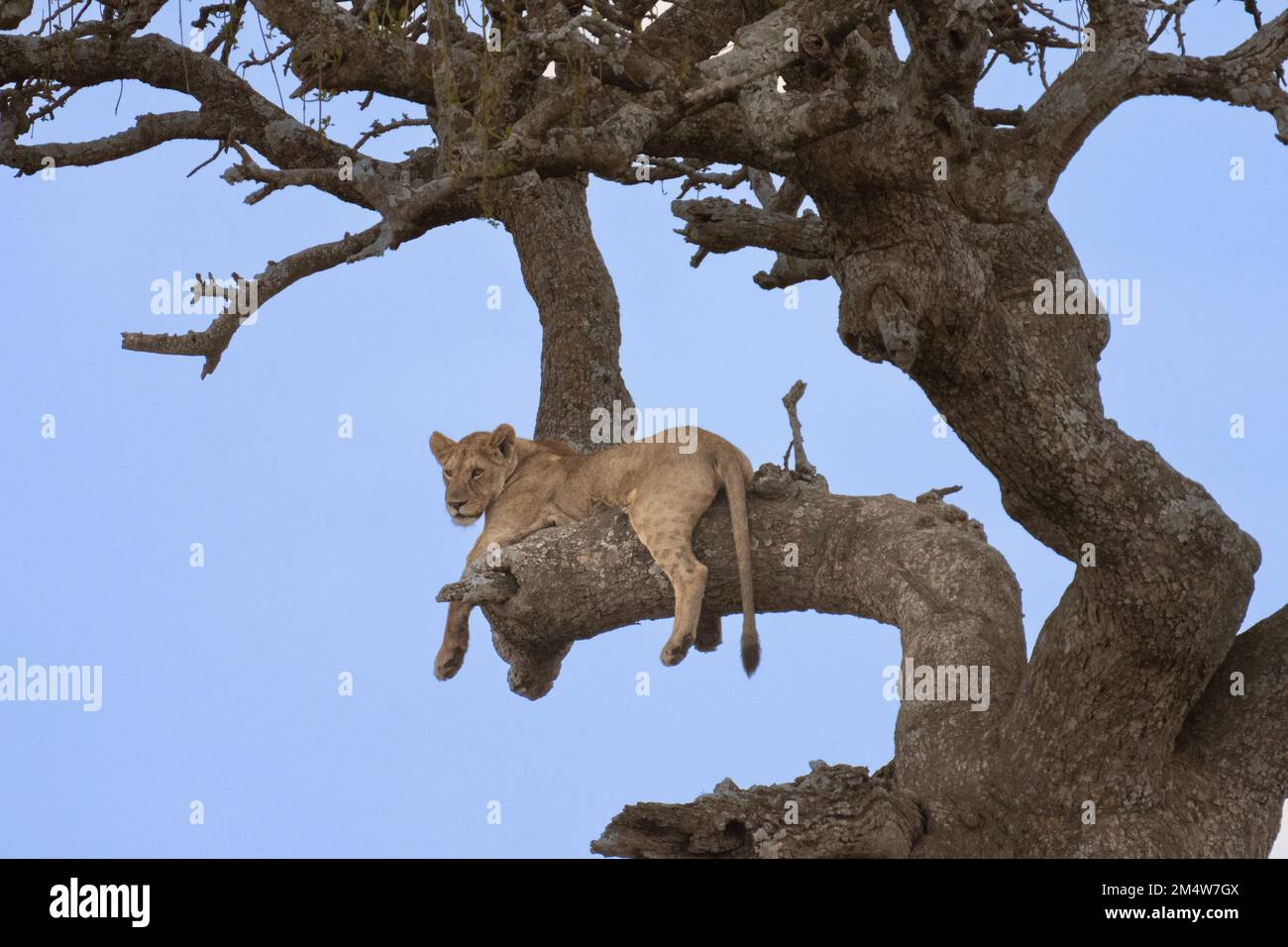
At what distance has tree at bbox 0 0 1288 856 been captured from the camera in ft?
17.1

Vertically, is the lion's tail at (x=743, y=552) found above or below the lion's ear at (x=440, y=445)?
below

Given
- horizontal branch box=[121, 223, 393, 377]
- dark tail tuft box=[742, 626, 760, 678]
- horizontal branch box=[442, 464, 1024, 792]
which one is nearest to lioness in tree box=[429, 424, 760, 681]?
dark tail tuft box=[742, 626, 760, 678]

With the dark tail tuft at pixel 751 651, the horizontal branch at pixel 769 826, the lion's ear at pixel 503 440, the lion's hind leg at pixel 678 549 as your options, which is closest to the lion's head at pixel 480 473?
the lion's ear at pixel 503 440

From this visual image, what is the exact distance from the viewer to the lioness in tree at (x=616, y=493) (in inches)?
263

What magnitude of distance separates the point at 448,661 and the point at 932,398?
2.80 m

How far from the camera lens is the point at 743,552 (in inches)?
261

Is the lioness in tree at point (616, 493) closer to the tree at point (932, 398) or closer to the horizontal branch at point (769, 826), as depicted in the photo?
the tree at point (932, 398)

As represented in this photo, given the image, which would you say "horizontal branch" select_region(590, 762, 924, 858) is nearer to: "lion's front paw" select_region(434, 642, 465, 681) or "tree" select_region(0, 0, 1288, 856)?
"tree" select_region(0, 0, 1288, 856)

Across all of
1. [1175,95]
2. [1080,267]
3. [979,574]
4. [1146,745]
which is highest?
[1175,95]

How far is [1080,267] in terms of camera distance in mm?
7215

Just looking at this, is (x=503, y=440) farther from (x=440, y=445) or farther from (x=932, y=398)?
(x=932, y=398)

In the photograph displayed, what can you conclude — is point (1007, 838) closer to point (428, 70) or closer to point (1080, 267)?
point (1080, 267)
